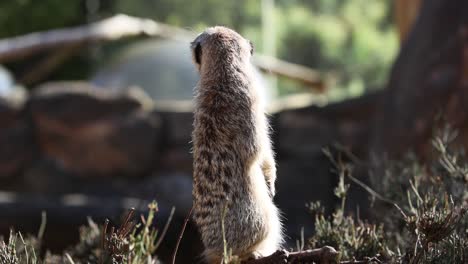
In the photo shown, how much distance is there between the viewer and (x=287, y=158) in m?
9.95

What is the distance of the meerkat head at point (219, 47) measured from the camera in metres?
2.70

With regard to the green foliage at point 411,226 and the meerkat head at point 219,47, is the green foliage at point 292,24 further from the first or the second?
the meerkat head at point 219,47

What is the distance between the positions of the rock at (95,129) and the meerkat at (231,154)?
7.52m

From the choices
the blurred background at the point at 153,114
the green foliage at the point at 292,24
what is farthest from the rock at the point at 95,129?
the green foliage at the point at 292,24

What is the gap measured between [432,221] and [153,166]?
820 centimetres

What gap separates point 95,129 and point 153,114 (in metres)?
0.76

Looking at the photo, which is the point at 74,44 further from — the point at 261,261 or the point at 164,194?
the point at 261,261

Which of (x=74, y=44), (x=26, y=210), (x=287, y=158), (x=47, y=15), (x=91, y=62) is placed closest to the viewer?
(x=26, y=210)

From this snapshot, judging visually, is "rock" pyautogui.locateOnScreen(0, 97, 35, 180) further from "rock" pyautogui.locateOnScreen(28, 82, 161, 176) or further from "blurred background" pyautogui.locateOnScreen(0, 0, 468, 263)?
"rock" pyautogui.locateOnScreen(28, 82, 161, 176)

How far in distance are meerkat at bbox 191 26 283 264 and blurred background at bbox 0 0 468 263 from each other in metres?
0.50

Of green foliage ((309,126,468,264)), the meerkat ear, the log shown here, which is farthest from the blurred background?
the meerkat ear

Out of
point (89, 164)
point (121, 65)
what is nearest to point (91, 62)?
point (121, 65)

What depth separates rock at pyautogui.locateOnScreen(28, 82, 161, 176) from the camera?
10164 mm

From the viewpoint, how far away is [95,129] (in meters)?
10.2
